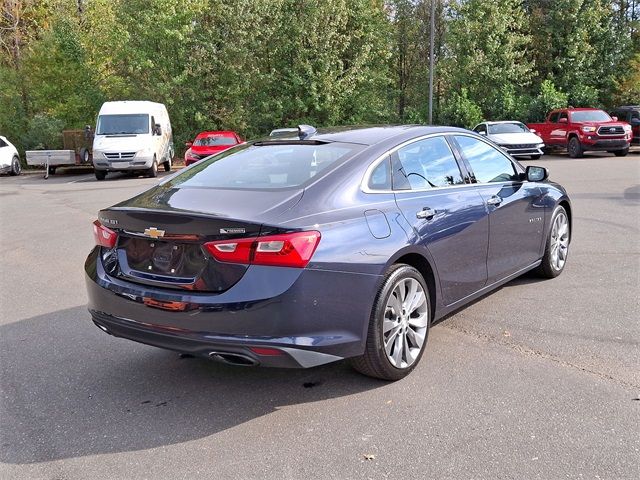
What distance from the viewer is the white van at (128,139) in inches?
779

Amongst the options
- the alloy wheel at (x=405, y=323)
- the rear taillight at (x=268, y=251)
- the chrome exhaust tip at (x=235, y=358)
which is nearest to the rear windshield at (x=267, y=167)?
the rear taillight at (x=268, y=251)

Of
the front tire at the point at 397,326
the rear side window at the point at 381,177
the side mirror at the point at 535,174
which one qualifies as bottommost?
the front tire at the point at 397,326

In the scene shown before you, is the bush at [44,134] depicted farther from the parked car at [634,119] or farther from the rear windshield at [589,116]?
the parked car at [634,119]

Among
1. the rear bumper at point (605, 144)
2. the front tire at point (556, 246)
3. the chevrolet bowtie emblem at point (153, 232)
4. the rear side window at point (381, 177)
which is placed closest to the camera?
the chevrolet bowtie emblem at point (153, 232)

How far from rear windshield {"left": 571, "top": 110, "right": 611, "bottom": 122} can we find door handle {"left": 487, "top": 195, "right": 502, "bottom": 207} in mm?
21130

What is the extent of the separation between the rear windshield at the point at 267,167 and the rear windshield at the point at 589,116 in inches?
880

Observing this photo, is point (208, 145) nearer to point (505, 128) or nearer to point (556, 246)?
point (505, 128)

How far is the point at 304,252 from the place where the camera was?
3.29 metres

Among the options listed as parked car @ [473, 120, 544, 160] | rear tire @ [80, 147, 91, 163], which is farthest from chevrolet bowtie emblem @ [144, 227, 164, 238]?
rear tire @ [80, 147, 91, 163]

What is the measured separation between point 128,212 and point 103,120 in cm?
1867

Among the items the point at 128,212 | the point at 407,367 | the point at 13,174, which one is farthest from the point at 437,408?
the point at 13,174

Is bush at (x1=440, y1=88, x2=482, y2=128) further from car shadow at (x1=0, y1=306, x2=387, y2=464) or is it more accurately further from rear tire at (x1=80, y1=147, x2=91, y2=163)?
car shadow at (x1=0, y1=306, x2=387, y2=464)

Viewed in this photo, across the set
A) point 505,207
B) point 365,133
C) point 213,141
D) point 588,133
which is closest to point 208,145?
point 213,141

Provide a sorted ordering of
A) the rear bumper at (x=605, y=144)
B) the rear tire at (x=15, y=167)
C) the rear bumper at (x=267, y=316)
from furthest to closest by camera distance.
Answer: the rear tire at (x=15, y=167)
the rear bumper at (x=605, y=144)
the rear bumper at (x=267, y=316)
